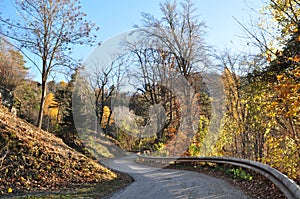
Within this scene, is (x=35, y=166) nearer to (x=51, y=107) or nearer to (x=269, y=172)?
(x=269, y=172)

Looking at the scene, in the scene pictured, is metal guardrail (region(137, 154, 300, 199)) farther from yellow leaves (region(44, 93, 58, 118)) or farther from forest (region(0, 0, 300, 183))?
yellow leaves (region(44, 93, 58, 118))

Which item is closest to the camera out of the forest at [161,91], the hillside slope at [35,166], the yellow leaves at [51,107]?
the hillside slope at [35,166]

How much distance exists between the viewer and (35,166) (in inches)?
311

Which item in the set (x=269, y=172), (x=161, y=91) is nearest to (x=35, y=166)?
(x=269, y=172)

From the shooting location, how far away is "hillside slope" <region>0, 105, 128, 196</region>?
694 centimetres

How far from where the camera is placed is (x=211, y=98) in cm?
1919

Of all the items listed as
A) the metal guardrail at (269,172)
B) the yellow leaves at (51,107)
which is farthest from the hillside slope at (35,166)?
the yellow leaves at (51,107)

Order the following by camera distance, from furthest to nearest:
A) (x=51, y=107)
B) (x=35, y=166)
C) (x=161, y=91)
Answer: (x=51, y=107) → (x=161, y=91) → (x=35, y=166)

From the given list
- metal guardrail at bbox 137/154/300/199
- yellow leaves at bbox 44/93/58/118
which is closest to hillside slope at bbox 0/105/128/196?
metal guardrail at bbox 137/154/300/199

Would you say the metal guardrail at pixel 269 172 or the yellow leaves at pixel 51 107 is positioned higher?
the yellow leaves at pixel 51 107

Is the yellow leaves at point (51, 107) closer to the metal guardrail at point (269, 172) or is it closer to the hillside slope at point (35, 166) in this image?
the metal guardrail at point (269, 172)

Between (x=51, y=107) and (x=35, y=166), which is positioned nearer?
(x=35, y=166)

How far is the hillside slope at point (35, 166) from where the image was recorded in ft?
22.8

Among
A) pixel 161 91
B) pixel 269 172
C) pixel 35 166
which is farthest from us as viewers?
pixel 161 91
